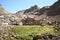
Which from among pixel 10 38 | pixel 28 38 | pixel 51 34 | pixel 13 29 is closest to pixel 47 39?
pixel 51 34

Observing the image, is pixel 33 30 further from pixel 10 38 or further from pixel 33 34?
pixel 10 38

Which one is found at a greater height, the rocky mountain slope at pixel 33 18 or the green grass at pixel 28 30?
the rocky mountain slope at pixel 33 18

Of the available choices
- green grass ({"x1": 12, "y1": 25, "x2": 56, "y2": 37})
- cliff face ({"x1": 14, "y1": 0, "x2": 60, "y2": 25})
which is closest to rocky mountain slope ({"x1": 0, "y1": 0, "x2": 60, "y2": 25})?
cliff face ({"x1": 14, "y1": 0, "x2": 60, "y2": 25})

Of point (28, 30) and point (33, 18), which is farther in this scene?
point (33, 18)

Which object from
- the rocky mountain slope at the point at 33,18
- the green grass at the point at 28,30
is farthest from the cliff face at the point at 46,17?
the green grass at the point at 28,30

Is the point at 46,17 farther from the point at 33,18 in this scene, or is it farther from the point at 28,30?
the point at 28,30

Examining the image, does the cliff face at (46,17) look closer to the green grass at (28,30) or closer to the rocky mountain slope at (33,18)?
the rocky mountain slope at (33,18)

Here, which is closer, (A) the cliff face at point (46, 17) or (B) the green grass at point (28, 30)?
(B) the green grass at point (28, 30)

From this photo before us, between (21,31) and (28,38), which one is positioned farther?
(21,31)

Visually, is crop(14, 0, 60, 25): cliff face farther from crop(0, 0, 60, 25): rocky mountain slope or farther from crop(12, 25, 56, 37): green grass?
crop(12, 25, 56, 37): green grass

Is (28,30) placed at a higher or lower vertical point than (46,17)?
lower

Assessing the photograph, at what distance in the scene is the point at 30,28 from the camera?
26.7 m

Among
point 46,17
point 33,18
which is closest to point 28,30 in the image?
Result: point 33,18

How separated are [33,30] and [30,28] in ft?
2.63
